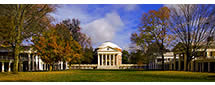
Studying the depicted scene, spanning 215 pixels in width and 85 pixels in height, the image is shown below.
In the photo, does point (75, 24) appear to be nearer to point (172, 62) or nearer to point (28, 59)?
point (28, 59)

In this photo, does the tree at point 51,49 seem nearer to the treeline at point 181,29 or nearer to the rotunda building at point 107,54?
the treeline at point 181,29

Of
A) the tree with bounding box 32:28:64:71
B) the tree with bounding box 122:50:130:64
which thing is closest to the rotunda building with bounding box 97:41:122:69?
the tree with bounding box 122:50:130:64

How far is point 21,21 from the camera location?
29.2 meters

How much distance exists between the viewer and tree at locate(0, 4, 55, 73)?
27.8 m

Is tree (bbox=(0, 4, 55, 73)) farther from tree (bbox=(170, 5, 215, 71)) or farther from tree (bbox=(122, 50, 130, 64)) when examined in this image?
tree (bbox=(122, 50, 130, 64))

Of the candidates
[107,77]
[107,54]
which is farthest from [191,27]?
[107,54]

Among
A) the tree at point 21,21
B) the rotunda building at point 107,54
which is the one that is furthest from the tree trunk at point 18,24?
the rotunda building at point 107,54

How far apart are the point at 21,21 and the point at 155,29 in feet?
84.8

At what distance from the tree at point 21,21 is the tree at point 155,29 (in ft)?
70.6

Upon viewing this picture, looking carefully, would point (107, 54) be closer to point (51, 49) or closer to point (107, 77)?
point (51, 49)

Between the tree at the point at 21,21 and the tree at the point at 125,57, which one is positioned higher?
the tree at the point at 21,21

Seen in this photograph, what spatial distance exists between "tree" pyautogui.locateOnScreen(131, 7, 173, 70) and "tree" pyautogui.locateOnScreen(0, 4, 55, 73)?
70.6 ft

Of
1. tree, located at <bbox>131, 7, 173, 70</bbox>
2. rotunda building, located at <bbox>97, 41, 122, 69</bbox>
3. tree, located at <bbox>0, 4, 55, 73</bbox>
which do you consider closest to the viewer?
tree, located at <bbox>0, 4, 55, 73</bbox>

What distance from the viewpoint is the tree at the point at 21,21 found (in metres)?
27.8
